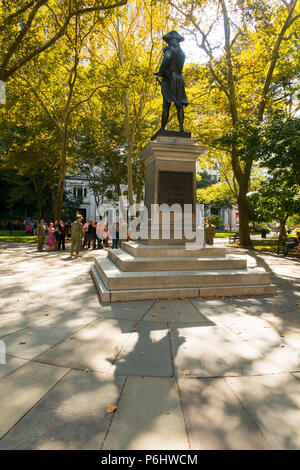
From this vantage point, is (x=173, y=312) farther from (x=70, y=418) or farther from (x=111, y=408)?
(x=70, y=418)

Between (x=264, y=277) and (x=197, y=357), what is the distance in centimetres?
387

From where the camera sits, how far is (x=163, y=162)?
8.44 metres

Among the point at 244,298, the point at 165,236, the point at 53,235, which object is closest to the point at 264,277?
A: the point at 244,298

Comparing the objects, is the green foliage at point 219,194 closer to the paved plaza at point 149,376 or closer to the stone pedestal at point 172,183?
the stone pedestal at point 172,183

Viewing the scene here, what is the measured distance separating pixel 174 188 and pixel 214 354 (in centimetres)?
570

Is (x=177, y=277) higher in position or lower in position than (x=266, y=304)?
higher

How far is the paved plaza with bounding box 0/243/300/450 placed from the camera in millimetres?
2252

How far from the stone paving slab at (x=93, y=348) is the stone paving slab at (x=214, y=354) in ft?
2.60

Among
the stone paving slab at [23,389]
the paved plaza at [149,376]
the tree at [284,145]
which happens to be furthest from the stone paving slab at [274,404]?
the tree at [284,145]

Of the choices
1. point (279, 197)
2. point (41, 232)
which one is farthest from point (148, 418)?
point (41, 232)

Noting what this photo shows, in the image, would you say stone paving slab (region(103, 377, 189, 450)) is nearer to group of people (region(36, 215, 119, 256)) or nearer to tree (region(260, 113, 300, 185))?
tree (region(260, 113, 300, 185))

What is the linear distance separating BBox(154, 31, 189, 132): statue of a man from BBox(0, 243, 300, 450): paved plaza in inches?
256

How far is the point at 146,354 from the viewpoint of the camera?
11.8 feet

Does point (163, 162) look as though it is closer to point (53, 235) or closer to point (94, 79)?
point (53, 235)
